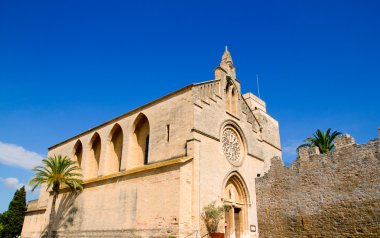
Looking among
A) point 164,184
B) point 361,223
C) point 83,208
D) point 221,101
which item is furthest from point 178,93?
point 361,223

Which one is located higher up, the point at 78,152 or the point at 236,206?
the point at 78,152

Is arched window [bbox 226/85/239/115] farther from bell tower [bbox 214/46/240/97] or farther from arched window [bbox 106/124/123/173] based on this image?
arched window [bbox 106/124/123/173]

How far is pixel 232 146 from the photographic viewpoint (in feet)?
74.6

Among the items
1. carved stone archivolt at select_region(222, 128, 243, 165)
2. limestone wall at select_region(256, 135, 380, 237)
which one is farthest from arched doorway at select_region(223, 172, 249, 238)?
limestone wall at select_region(256, 135, 380, 237)

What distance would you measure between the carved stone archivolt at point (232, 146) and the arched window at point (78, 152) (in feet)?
50.5

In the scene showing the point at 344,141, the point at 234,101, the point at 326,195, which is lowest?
the point at 326,195

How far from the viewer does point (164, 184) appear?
58.0 feet

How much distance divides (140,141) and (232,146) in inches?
288

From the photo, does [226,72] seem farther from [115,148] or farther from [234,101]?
[115,148]

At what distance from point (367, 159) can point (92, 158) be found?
22.1m

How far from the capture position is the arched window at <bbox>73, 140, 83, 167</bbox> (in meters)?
30.3

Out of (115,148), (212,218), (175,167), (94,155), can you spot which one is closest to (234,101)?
(175,167)

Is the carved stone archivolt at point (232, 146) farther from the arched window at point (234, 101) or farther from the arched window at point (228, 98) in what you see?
the arched window at point (228, 98)

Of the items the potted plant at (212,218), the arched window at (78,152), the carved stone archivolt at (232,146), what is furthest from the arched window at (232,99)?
the arched window at (78,152)
